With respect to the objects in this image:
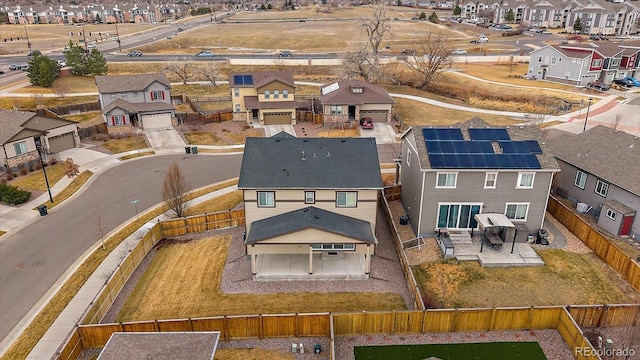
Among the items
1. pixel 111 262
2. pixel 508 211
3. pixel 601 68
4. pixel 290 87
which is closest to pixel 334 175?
pixel 508 211

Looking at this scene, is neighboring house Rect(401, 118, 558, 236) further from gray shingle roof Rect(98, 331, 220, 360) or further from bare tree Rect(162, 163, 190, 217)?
bare tree Rect(162, 163, 190, 217)

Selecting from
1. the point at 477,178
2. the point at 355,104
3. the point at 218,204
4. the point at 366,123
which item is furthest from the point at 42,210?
the point at 366,123

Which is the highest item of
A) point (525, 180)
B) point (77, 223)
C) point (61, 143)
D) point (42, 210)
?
point (525, 180)

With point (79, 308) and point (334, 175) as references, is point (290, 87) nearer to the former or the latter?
point (334, 175)

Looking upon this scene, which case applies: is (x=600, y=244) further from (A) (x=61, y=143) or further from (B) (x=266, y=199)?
(A) (x=61, y=143)

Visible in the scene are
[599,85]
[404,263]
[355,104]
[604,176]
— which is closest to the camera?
[404,263]

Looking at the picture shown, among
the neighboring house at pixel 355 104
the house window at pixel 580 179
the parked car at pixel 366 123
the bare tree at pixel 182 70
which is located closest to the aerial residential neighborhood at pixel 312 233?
the neighboring house at pixel 355 104
